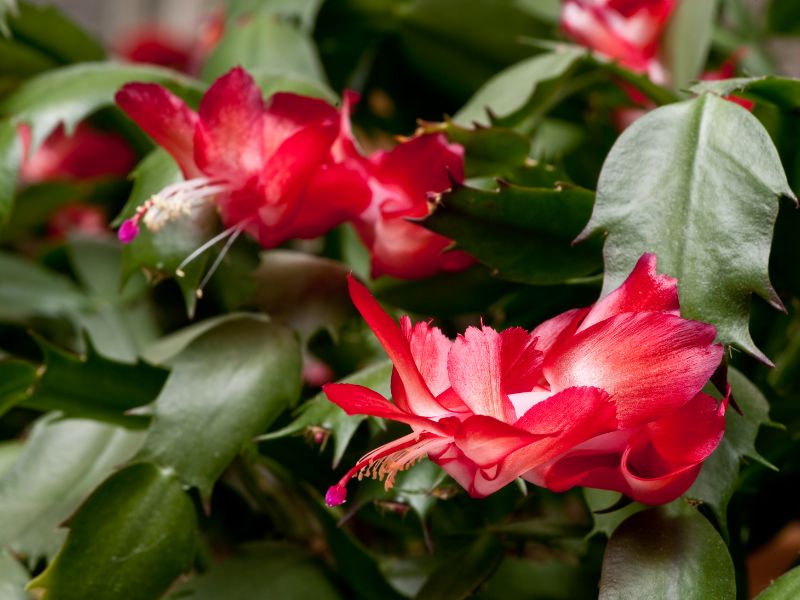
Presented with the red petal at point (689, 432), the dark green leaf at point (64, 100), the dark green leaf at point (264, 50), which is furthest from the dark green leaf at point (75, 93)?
the red petal at point (689, 432)

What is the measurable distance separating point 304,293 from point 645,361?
0.31m

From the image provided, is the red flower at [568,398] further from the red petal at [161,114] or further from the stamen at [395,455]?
the red petal at [161,114]

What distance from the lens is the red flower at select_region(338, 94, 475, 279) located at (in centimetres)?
60

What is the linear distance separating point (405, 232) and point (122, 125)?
0.53 metres

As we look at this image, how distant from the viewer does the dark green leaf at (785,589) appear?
18.3 inches

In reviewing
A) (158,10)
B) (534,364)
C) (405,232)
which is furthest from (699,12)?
(158,10)

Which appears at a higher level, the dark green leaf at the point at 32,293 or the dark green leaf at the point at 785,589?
the dark green leaf at the point at 785,589

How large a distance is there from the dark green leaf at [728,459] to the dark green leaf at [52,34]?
798mm

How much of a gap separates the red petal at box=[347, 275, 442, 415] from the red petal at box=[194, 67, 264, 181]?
178 millimetres

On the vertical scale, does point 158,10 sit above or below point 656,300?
below

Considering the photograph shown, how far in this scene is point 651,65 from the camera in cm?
86

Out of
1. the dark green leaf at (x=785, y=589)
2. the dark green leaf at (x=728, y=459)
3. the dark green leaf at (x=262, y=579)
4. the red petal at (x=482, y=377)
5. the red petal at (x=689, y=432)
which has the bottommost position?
the dark green leaf at (x=262, y=579)

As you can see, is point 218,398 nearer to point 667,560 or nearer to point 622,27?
point 667,560

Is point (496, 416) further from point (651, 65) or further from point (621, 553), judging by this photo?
point (651, 65)
